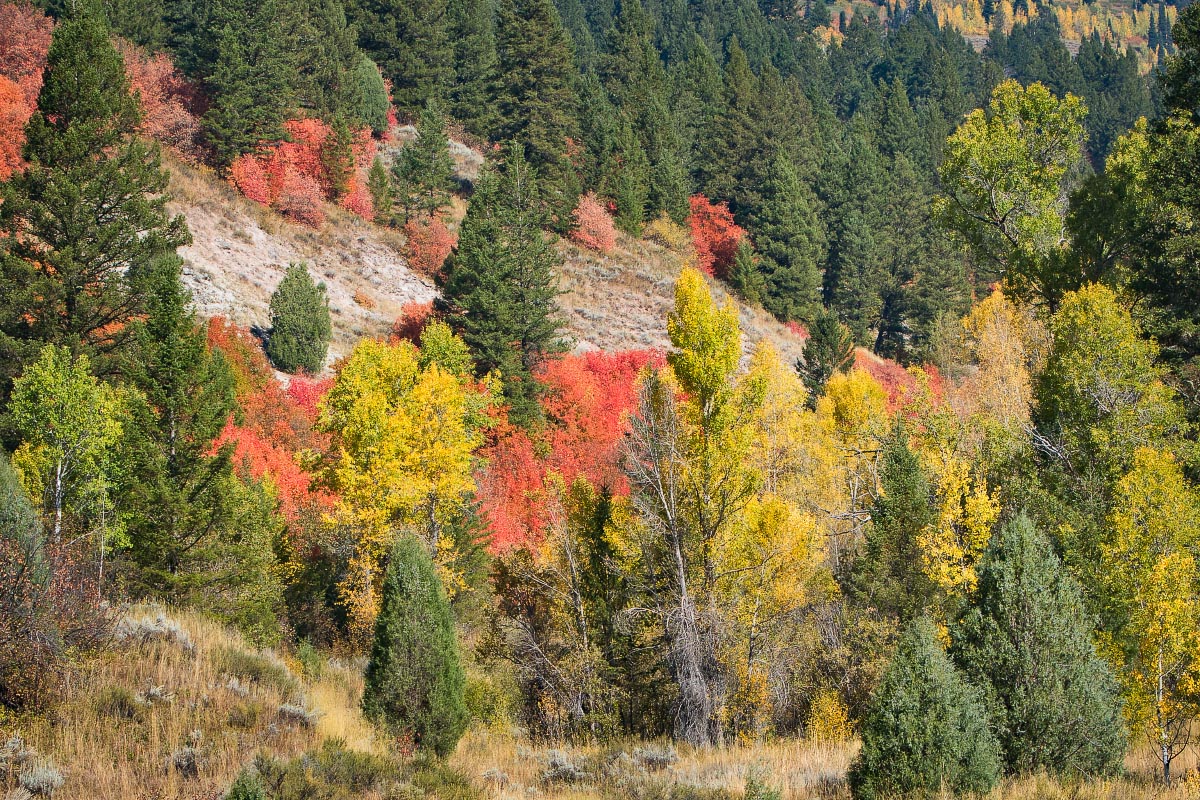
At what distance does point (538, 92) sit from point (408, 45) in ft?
44.9

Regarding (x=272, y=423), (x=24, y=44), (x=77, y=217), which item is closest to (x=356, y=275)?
(x=272, y=423)

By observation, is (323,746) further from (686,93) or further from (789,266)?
(686,93)

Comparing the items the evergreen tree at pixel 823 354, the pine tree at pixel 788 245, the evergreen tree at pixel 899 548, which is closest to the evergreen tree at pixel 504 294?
the evergreen tree at pixel 823 354

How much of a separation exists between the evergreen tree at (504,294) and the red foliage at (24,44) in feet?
78.9

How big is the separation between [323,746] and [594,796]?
3695 mm

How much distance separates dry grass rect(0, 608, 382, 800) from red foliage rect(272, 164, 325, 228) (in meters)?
43.8

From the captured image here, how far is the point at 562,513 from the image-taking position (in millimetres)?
23797

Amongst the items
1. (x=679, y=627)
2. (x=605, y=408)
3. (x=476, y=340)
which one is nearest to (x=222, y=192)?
(x=476, y=340)

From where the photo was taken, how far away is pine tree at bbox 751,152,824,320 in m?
66.6

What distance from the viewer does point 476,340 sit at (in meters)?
44.6

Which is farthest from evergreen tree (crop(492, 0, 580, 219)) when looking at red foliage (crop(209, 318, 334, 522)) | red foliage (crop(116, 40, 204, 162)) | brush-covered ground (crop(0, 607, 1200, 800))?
brush-covered ground (crop(0, 607, 1200, 800))

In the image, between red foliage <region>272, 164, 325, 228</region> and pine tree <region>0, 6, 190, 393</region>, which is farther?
red foliage <region>272, 164, 325, 228</region>

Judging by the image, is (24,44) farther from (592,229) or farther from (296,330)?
(592,229)

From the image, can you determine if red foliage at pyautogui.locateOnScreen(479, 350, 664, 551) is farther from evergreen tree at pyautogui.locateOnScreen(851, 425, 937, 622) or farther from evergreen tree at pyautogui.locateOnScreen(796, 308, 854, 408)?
evergreen tree at pyautogui.locateOnScreen(851, 425, 937, 622)
